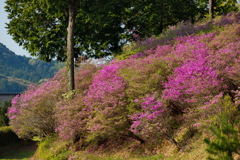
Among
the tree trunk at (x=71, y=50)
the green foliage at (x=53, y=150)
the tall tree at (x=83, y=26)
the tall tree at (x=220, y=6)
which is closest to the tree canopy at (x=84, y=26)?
the tall tree at (x=83, y=26)

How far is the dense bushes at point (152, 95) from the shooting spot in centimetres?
864

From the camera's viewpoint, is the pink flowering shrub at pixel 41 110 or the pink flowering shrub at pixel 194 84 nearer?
the pink flowering shrub at pixel 194 84

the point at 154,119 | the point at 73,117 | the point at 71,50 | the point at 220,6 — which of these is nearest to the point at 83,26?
the point at 71,50

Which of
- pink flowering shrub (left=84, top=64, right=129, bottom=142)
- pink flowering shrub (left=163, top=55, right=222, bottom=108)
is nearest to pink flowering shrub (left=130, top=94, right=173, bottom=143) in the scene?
pink flowering shrub (left=163, top=55, right=222, bottom=108)

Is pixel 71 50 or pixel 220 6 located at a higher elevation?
pixel 220 6

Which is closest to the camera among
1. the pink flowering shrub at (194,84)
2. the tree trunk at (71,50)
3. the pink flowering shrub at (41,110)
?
the pink flowering shrub at (194,84)

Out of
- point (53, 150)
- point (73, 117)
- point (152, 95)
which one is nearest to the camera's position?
point (152, 95)

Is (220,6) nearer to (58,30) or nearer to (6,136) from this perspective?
(58,30)

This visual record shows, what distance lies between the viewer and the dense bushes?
8641mm

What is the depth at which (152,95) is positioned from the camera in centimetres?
938

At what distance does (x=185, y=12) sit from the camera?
75.1 feet

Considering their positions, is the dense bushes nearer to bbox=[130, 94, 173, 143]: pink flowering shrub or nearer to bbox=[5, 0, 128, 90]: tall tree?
bbox=[130, 94, 173, 143]: pink flowering shrub

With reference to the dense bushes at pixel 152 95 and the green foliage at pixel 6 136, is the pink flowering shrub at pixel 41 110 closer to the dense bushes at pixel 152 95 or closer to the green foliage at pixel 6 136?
the dense bushes at pixel 152 95

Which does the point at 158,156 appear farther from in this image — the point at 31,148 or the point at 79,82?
the point at 31,148
